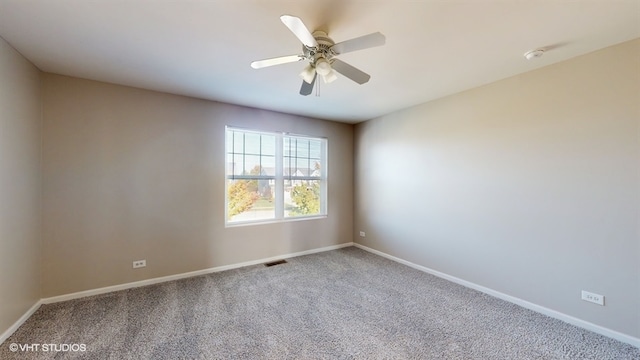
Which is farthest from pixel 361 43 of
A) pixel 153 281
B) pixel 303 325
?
pixel 153 281

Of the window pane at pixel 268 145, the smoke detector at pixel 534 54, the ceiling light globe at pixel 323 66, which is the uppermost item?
the smoke detector at pixel 534 54

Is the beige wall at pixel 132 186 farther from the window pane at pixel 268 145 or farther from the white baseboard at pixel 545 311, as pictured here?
the white baseboard at pixel 545 311

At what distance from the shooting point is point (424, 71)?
2.71 metres

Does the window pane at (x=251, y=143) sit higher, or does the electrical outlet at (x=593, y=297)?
the window pane at (x=251, y=143)

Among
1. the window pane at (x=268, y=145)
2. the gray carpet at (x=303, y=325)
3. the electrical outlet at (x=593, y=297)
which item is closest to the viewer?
the gray carpet at (x=303, y=325)

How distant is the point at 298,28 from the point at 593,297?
134 inches

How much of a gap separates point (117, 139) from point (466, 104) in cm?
445

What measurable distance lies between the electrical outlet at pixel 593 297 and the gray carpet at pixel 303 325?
0.29m

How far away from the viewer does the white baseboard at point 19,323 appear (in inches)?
82.6

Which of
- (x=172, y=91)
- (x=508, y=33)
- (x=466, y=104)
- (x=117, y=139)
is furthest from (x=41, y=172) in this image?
(x=466, y=104)

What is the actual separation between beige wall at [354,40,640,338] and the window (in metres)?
1.68

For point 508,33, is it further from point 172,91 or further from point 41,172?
point 41,172

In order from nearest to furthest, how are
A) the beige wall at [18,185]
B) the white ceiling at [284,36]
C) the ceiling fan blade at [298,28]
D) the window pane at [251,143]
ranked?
the ceiling fan blade at [298,28] → the white ceiling at [284,36] → the beige wall at [18,185] → the window pane at [251,143]

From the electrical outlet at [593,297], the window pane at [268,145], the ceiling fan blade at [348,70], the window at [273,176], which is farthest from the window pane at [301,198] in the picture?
the electrical outlet at [593,297]
